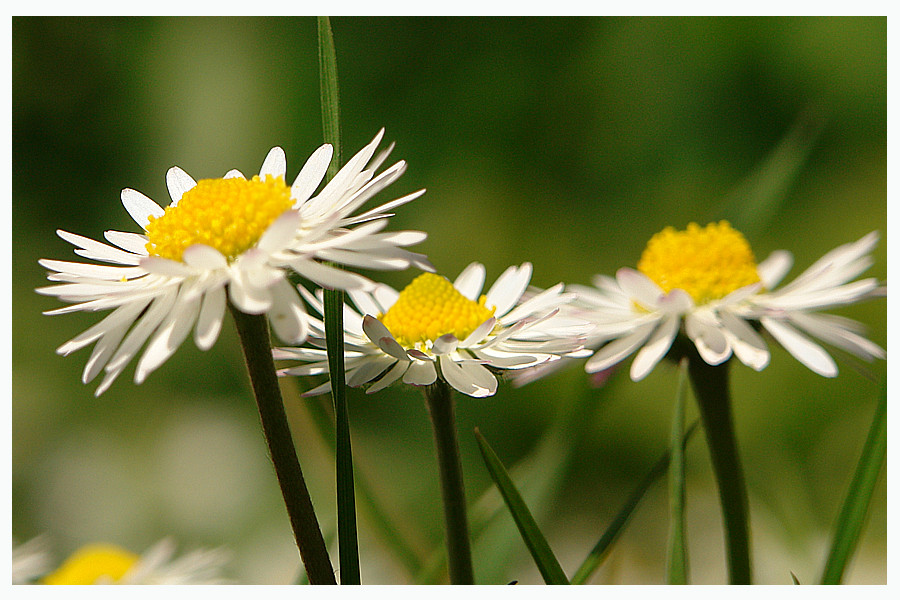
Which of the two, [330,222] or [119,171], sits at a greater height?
[119,171]

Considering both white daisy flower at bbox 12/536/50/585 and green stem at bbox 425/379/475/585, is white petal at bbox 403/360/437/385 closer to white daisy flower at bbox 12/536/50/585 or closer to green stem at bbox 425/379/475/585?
green stem at bbox 425/379/475/585

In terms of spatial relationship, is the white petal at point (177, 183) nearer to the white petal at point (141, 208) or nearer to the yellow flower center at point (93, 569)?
the white petal at point (141, 208)

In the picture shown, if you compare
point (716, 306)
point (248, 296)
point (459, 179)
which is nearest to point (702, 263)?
point (716, 306)

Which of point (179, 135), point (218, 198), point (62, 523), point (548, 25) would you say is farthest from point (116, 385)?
point (218, 198)

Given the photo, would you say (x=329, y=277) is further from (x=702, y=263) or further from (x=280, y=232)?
(x=702, y=263)

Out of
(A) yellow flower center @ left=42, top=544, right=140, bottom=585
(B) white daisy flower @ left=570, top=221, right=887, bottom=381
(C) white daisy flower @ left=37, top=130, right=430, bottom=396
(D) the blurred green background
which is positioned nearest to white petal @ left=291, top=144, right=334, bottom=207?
(C) white daisy flower @ left=37, top=130, right=430, bottom=396

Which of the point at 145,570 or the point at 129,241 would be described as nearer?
the point at 129,241

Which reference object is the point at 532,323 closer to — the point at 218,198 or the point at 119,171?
the point at 218,198

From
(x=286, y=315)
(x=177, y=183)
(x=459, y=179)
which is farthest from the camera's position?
(x=459, y=179)
